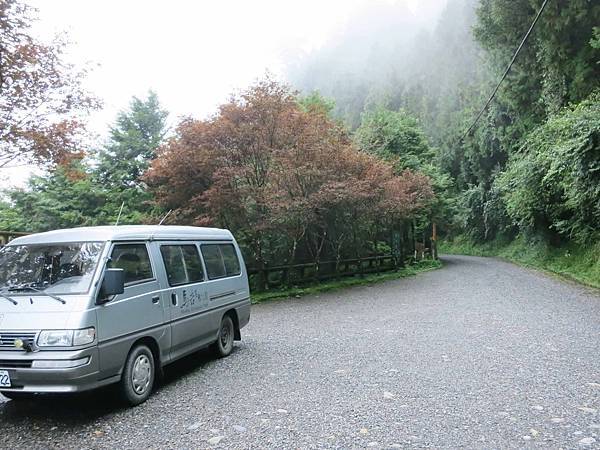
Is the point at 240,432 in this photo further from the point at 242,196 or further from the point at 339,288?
the point at 339,288

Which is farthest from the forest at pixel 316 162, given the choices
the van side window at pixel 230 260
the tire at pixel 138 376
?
the tire at pixel 138 376

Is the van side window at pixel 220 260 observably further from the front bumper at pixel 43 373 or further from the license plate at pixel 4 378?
the license plate at pixel 4 378

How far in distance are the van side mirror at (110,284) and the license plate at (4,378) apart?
2.99 feet

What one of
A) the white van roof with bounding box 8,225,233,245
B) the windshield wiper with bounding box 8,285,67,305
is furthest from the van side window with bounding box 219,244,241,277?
the windshield wiper with bounding box 8,285,67,305

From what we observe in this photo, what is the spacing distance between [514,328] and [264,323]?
4.71 m

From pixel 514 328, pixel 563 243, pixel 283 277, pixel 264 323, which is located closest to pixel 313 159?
pixel 283 277

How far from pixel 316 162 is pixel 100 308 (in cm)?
902

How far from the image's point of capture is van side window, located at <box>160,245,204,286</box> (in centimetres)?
521

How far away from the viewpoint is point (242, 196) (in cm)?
1236

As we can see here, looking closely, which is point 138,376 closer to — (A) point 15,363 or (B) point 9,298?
(A) point 15,363

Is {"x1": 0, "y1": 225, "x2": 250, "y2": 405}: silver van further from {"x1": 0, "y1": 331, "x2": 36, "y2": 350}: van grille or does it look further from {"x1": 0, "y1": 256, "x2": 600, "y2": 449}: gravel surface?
{"x1": 0, "y1": 256, "x2": 600, "y2": 449}: gravel surface

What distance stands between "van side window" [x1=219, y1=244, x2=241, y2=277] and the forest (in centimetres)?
443

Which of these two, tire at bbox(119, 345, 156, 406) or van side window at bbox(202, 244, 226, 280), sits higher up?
van side window at bbox(202, 244, 226, 280)

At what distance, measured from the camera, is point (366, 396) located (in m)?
4.45
